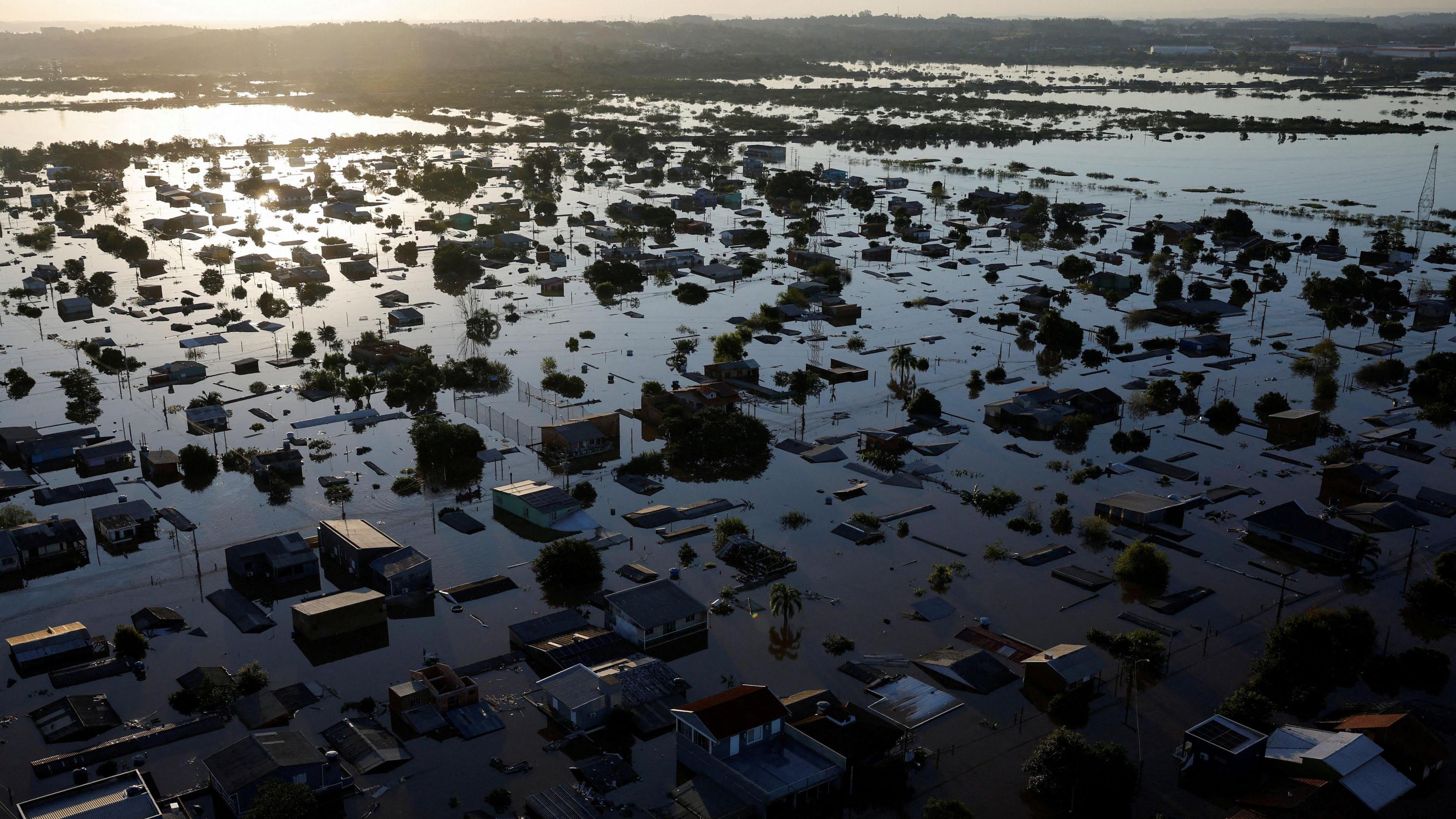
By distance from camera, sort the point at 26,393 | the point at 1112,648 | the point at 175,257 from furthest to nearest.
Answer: the point at 175,257 < the point at 26,393 < the point at 1112,648

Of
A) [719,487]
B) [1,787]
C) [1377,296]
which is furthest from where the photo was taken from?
[1377,296]

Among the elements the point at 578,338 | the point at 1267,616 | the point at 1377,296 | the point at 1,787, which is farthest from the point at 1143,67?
the point at 1,787

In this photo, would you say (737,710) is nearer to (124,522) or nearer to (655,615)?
(655,615)

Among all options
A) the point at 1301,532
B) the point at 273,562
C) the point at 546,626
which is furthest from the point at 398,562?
the point at 1301,532

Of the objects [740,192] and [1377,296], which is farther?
[740,192]

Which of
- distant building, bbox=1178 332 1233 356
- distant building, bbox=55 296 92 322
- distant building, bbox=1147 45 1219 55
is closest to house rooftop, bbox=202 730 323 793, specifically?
distant building, bbox=55 296 92 322

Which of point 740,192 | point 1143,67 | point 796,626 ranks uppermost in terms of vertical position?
point 1143,67

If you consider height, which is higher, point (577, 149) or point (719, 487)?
point (577, 149)

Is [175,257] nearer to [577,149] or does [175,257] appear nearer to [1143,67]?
[577,149]
